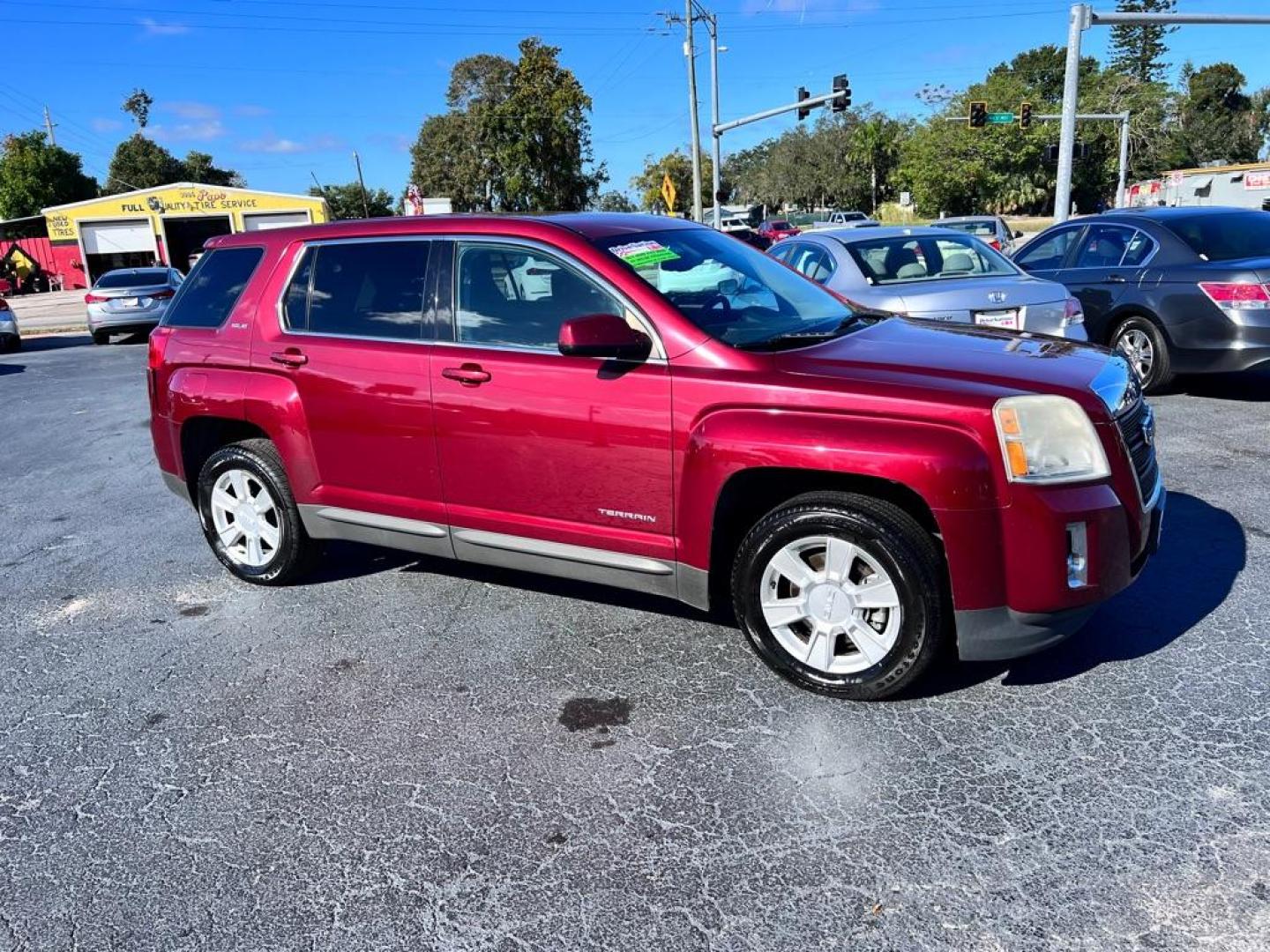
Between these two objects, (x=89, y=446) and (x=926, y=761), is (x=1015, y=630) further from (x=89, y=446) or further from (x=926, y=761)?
(x=89, y=446)

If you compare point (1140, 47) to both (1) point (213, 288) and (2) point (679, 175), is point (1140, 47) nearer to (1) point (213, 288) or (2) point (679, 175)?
(2) point (679, 175)

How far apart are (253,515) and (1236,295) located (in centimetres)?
747

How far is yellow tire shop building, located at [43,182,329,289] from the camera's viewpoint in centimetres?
4484

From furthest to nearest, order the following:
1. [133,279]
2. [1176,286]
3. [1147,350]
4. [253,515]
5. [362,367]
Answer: [133,279] → [1147,350] → [1176,286] → [253,515] → [362,367]

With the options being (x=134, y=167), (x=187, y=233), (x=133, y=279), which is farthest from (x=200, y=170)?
(x=133, y=279)

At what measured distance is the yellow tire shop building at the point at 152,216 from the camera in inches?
1766

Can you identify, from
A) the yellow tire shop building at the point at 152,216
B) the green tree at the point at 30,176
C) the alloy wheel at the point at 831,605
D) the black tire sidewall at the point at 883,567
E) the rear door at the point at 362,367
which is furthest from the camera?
the green tree at the point at 30,176

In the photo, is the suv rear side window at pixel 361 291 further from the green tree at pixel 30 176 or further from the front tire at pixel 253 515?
the green tree at pixel 30 176

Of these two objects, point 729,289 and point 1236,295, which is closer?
point 729,289

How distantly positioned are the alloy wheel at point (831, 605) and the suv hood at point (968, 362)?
2.10 ft

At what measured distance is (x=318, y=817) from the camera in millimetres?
3010

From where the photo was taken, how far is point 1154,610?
4113 millimetres

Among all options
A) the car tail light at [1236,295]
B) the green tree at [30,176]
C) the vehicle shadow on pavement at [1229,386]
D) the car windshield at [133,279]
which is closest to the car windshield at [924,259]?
the car tail light at [1236,295]

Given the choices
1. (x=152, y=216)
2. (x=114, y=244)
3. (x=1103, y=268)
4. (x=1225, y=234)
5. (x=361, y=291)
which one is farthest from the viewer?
(x=114, y=244)
